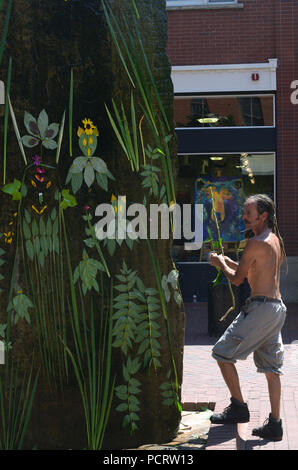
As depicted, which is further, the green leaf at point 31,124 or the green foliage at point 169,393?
the green foliage at point 169,393

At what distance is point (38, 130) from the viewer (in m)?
5.57

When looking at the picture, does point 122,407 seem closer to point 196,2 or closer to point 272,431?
point 272,431

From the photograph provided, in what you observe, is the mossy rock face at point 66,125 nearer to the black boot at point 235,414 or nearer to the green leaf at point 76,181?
the green leaf at point 76,181

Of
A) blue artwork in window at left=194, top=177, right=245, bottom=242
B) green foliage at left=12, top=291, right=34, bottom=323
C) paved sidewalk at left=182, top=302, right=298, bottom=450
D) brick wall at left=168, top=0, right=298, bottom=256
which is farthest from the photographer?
blue artwork in window at left=194, top=177, right=245, bottom=242

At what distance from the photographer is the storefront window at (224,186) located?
619 inches

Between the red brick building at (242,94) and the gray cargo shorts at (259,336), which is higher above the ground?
the red brick building at (242,94)

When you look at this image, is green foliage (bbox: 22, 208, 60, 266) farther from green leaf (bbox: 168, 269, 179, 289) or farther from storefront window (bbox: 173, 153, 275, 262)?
storefront window (bbox: 173, 153, 275, 262)

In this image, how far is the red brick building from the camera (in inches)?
Answer: 610

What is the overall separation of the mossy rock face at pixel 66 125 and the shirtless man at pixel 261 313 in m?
0.67

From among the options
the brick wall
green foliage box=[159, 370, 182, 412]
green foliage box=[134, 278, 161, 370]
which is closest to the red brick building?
the brick wall

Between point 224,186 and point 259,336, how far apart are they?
1023 centimetres

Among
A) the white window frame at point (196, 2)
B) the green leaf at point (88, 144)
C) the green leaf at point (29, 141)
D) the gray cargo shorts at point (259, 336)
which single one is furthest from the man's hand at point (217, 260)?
the white window frame at point (196, 2)

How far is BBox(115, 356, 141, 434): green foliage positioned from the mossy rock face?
4cm

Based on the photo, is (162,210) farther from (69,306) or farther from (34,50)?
(34,50)
